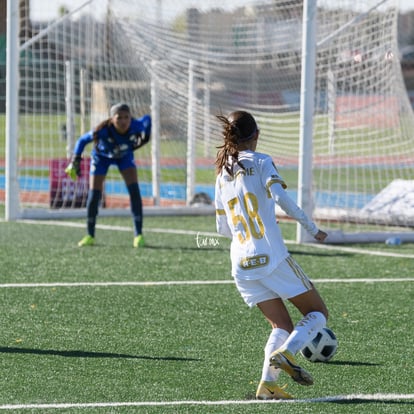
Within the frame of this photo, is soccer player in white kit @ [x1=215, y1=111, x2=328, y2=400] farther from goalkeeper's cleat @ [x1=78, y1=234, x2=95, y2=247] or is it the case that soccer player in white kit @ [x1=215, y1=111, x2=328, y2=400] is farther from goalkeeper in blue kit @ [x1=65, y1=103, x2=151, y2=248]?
goalkeeper's cleat @ [x1=78, y1=234, x2=95, y2=247]

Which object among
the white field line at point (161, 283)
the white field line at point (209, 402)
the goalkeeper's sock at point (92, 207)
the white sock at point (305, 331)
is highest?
the goalkeeper's sock at point (92, 207)

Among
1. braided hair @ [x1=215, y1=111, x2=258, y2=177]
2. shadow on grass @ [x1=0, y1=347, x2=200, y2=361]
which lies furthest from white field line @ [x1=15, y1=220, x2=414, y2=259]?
braided hair @ [x1=215, y1=111, x2=258, y2=177]

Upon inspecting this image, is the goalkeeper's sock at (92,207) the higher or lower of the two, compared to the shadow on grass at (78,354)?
higher

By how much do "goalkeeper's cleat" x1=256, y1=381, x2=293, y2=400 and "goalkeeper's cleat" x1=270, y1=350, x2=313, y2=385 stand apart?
157 millimetres

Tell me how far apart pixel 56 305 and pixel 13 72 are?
6.35 m

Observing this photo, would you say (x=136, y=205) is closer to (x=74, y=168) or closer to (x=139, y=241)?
(x=139, y=241)

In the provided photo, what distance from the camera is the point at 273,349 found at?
5523 millimetres

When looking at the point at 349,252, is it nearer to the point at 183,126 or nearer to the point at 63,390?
the point at 183,126

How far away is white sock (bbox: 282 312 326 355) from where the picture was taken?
5.43 metres

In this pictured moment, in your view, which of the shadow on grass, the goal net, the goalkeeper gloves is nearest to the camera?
the shadow on grass

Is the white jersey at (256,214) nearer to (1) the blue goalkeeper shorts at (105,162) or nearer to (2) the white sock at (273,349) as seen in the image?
(2) the white sock at (273,349)

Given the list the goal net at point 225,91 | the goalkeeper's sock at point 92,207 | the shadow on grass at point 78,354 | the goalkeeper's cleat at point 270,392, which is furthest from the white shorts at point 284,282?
the goal net at point 225,91

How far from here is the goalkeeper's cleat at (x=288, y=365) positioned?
534cm

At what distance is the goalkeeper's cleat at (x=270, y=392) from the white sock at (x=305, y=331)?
0.77 ft
